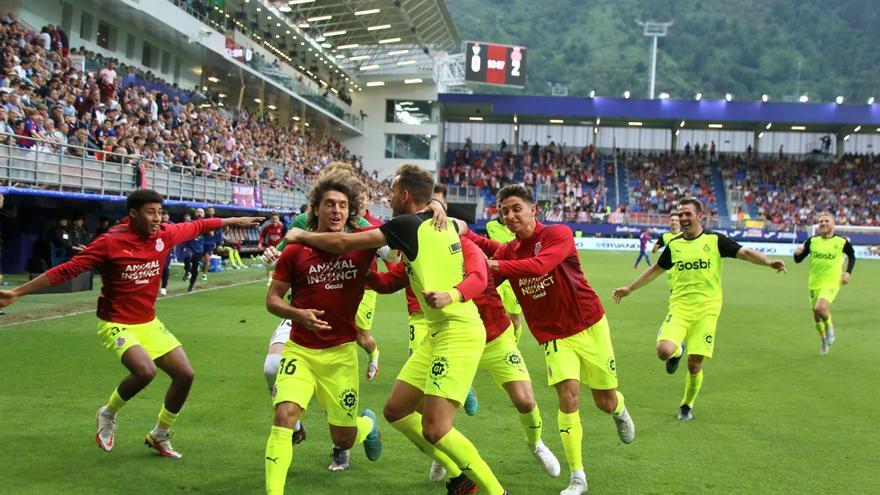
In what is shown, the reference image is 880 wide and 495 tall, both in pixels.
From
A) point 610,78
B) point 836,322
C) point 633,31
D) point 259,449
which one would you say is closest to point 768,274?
point 836,322

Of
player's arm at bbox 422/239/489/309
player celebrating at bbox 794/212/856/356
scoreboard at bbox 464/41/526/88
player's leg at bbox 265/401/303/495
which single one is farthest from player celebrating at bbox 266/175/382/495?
scoreboard at bbox 464/41/526/88

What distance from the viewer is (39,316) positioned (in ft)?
46.8

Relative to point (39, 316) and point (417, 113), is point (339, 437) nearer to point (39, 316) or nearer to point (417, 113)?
point (39, 316)

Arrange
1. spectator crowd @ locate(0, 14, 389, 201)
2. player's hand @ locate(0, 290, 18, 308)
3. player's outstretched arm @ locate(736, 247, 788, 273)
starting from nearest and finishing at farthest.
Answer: player's hand @ locate(0, 290, 18, 308), player's outstretched arm @ locate(736, 247, 788, 273), spectator crowd @ locate(0, 14, 389, 201)

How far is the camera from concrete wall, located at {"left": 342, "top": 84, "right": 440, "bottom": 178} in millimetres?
66500

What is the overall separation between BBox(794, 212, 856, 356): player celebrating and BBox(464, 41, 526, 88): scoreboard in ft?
169

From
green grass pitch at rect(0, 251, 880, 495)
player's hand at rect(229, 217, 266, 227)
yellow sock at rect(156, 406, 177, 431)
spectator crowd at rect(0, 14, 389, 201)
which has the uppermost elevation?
spectator crowd at rect(0, 14, 389, 201)

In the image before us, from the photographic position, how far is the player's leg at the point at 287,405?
479 cm

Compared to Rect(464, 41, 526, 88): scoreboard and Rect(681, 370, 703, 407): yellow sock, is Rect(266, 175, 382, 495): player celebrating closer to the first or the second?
Rect(681, 370, 703, 407): yellow sock

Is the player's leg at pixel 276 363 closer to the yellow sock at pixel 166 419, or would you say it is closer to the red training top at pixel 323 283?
the yellow sock at pixel 166 419

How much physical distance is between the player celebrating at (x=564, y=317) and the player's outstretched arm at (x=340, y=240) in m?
1.42

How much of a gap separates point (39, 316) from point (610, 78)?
4471 inches

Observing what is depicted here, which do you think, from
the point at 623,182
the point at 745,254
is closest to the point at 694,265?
the point at 745,254

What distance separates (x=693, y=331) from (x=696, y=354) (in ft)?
1.10
